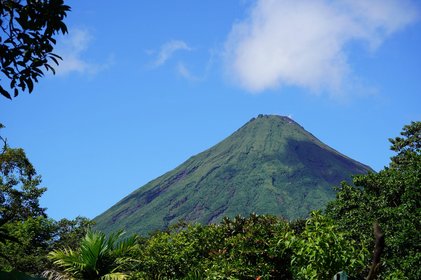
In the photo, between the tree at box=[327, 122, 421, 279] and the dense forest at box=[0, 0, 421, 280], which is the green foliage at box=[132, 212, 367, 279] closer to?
the dense forest at box=[0, 0, 421, 280]

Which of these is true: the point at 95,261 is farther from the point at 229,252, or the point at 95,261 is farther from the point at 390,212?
the point at 390,212

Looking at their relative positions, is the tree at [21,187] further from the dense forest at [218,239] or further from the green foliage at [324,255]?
the green foliage at [324,255]

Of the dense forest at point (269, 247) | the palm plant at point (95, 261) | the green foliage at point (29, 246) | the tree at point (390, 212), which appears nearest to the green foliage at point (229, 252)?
the dense forest at point (269, 247)

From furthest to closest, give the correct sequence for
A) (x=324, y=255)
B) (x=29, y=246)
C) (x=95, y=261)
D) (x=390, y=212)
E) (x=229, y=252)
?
1. (x=29, y=246)
2. (x=390, y=212)
3. (x=229, y=252)
4. (x=95, y=261)
5. (x=324, y=255)

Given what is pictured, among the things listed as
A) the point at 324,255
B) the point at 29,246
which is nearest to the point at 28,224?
the point at 29,246

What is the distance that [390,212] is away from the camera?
19141 millimetres

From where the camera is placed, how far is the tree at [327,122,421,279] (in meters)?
18.0

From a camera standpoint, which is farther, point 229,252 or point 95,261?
point 229,252

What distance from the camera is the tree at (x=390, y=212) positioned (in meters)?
18.0

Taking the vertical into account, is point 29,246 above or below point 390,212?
above

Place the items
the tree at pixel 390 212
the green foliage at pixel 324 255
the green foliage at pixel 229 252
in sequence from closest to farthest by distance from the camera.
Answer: the green foliage at pixel 324 255 → the green foliage at pixel 229 252 → the tree at pixel 390 212

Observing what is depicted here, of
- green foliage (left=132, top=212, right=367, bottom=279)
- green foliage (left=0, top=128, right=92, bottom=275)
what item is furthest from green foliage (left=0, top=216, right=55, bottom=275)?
green foliage (left=132, top=212, right=367, bottom=279)

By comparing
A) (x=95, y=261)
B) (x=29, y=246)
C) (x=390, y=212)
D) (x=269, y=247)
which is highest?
(x=29, y=246)

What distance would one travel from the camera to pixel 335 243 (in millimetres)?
8953
